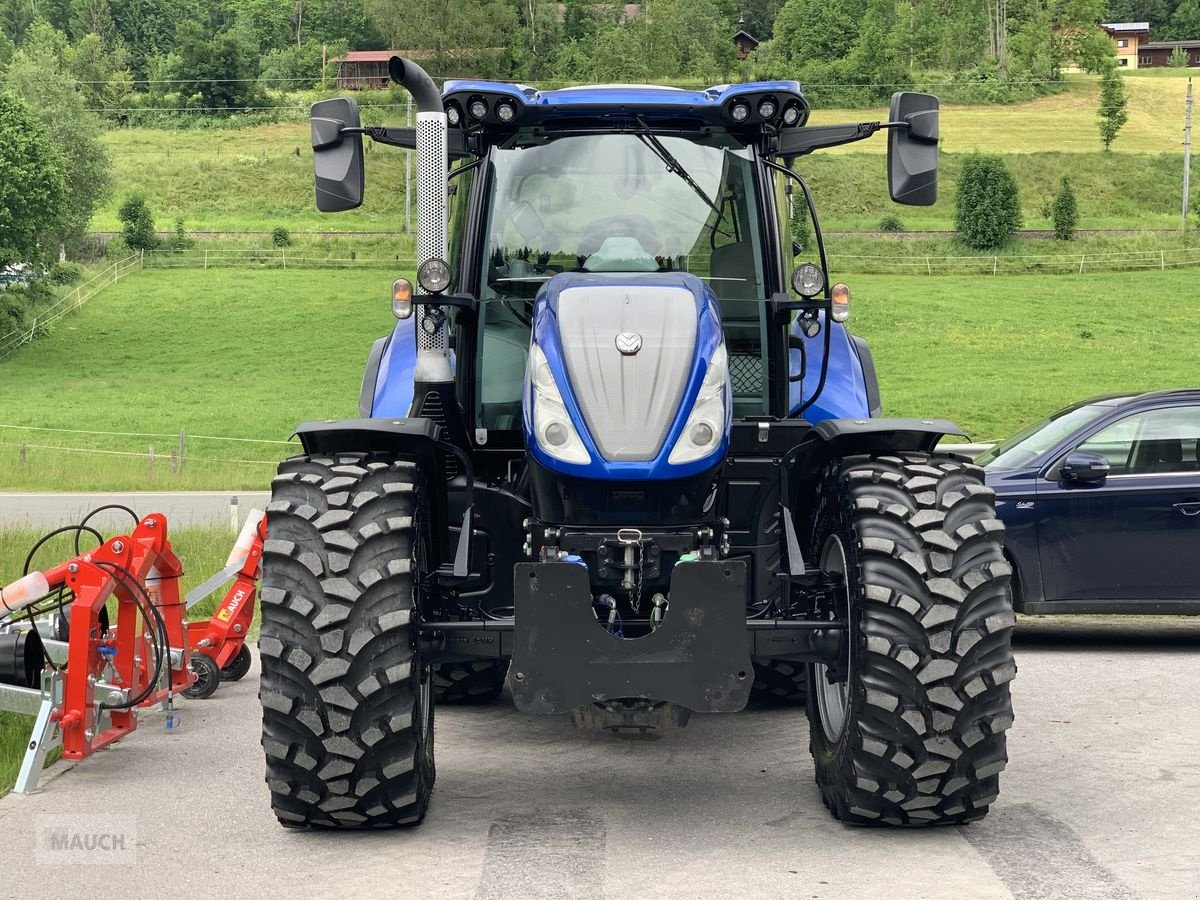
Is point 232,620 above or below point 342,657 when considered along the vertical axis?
below

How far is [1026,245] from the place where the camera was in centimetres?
6700

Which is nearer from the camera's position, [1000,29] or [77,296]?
[77,296]

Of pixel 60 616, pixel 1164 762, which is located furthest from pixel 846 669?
pixel 60 616

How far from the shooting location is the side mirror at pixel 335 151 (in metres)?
6.61

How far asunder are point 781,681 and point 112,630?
3.22 meters

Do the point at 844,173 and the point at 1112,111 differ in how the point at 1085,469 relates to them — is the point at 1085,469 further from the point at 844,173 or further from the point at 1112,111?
the point at 1112,111

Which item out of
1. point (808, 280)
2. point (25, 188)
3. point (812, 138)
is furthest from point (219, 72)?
point (808, 280)

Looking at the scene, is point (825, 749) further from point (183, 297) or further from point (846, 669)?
point (183, 297)

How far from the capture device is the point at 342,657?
571 cm

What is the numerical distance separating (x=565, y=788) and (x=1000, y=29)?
441ft

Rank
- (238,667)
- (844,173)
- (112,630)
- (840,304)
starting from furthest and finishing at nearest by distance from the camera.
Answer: (844,173) < (238,667) < (112,630) < (840,304)

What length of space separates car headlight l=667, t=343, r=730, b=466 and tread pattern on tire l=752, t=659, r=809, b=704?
2.79 m

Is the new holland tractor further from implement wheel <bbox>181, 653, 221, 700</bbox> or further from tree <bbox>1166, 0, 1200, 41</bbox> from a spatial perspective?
tree <bbox>1166, 0, 1200, 41</bbox>

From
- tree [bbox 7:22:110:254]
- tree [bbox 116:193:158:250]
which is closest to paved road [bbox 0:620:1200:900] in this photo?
tree [bbox 7:22:110:254]
